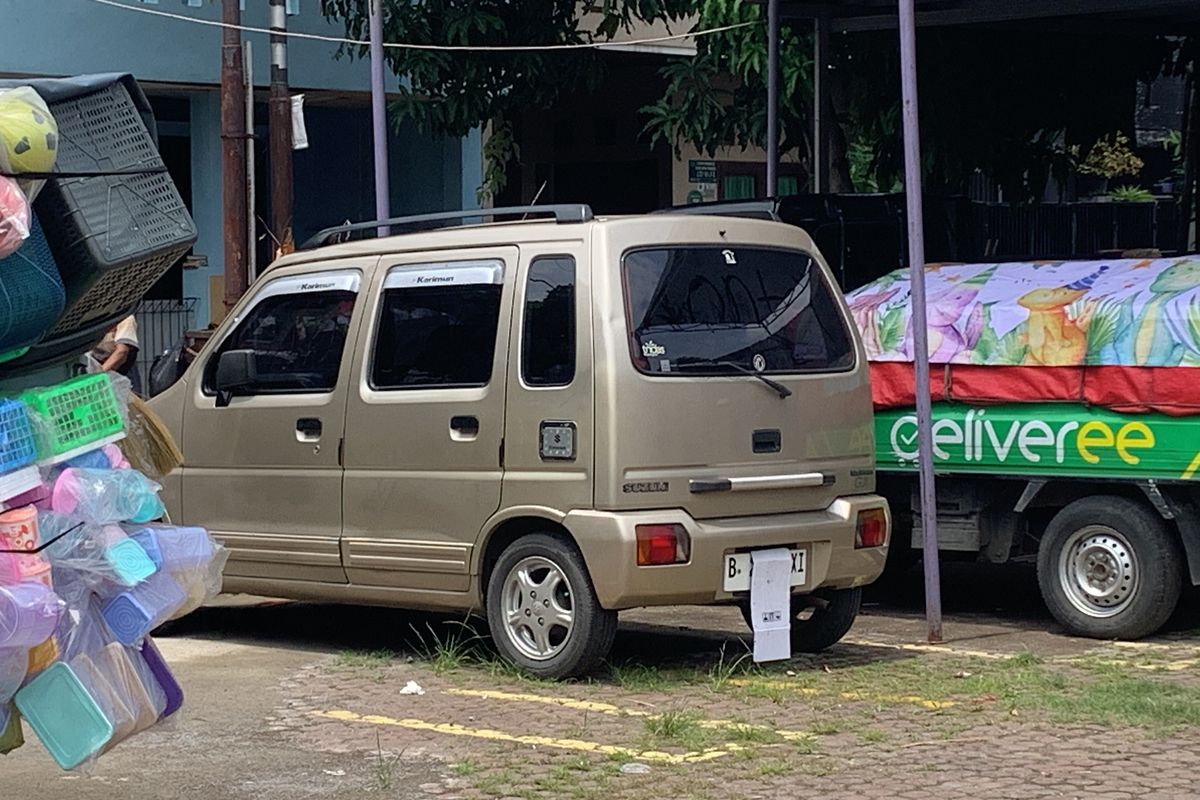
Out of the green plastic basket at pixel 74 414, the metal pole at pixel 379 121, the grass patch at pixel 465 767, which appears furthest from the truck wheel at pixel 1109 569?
the green plastic basket at pixel 74 414

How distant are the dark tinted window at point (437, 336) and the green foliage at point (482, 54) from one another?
930cm

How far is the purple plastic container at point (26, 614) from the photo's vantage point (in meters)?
4.73

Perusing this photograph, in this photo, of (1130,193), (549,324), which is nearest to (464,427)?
(549,324)

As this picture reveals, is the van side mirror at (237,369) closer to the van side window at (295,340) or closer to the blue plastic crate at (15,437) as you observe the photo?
the van side window at (295,340)

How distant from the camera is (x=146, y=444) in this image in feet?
19.2

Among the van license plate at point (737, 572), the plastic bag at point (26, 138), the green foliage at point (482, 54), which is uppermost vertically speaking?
the green foliage at point (482, 54)

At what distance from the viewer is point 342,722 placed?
25.4 feet

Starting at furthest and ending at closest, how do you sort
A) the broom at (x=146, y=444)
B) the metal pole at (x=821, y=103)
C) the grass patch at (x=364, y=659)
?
the metal pole at (x=821, y=103) < the grass patch at (x=364, y=659) < the broom at (x=146, y=444)

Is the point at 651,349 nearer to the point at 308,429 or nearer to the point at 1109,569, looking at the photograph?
the point at 308,429

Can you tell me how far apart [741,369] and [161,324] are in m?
12.7

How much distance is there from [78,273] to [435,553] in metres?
3.80

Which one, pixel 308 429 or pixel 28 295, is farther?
pixel 308 429

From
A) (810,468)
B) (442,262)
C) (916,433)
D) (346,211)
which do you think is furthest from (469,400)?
(346,211)

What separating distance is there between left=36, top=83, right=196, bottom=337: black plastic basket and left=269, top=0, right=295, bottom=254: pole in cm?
1106
